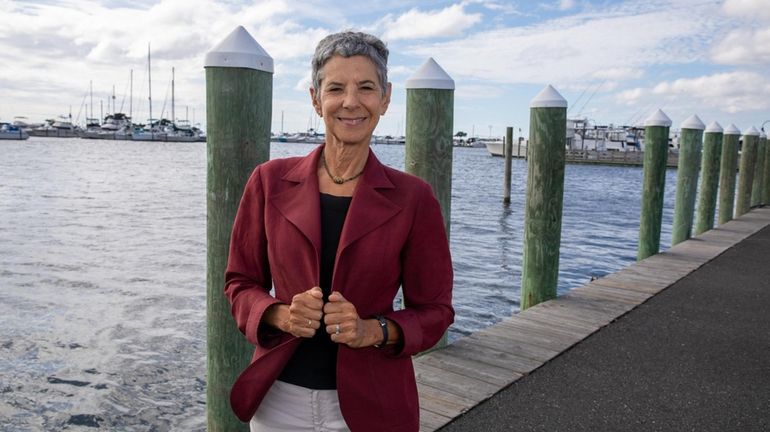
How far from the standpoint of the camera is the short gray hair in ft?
5.65

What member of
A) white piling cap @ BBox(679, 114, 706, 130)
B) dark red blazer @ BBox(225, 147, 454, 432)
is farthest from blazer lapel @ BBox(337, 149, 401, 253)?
white piling cap @ BBox(679, 114, 706, 130)

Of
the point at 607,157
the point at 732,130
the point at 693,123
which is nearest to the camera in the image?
the point at 693,123

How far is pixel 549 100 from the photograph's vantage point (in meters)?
5.48

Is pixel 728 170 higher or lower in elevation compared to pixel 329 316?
higher

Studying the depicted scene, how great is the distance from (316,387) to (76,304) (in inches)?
348

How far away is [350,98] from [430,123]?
2533mm

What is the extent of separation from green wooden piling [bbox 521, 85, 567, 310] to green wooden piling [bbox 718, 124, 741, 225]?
7880mm

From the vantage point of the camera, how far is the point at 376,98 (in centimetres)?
176

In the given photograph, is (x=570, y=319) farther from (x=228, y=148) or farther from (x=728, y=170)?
(x=728, y=170)

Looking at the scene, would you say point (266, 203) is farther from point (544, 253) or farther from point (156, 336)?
point (156, 336)

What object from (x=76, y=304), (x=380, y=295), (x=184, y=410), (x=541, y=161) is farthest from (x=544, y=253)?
(x=76, y=304)

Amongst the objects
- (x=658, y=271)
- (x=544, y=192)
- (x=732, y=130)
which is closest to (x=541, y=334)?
(x=544, y=192)

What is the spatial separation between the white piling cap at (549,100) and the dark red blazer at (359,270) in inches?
156

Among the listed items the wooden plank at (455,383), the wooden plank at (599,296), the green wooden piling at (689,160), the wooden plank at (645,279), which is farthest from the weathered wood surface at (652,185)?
the wooden plank at (455,383)
